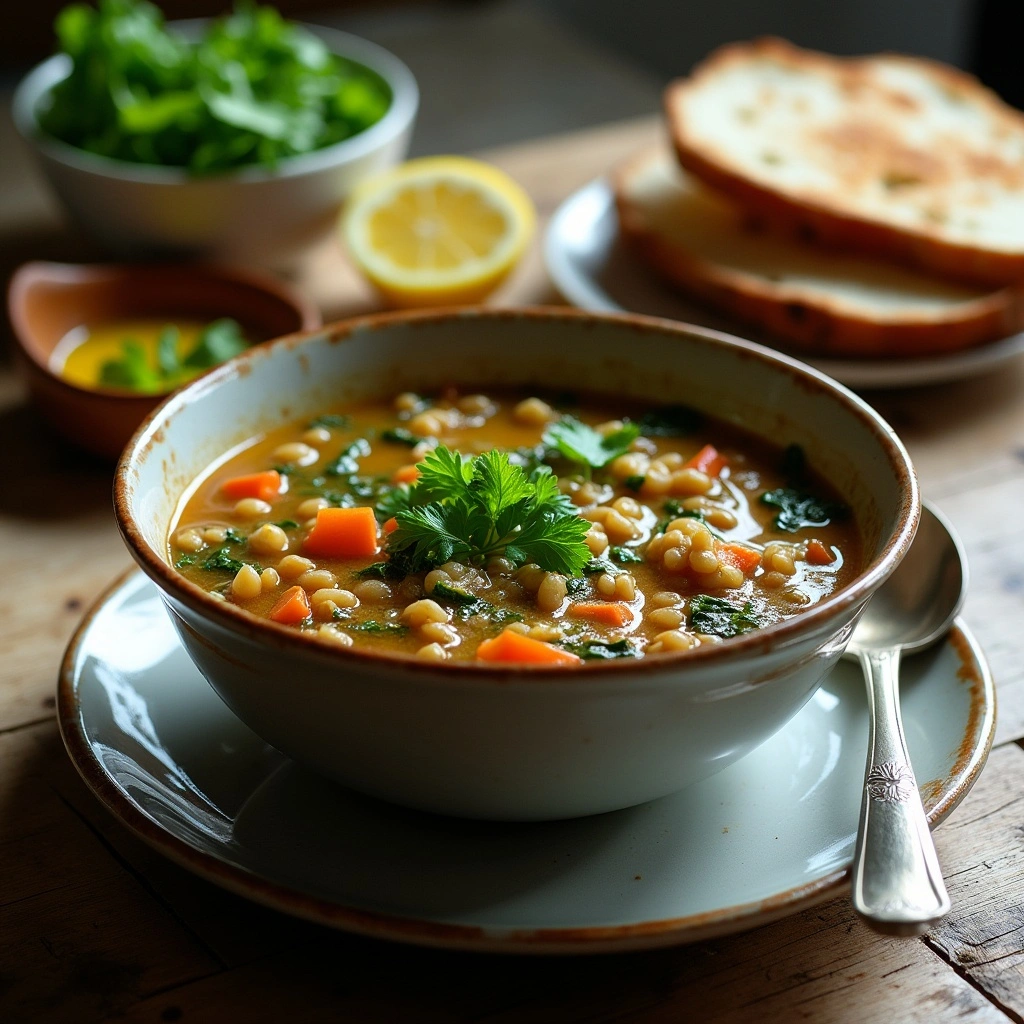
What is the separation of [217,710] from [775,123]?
3.32 m

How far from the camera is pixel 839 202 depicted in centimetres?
406

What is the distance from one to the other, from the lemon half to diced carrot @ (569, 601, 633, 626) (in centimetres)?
193

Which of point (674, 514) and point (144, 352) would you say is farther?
point (144, 352)

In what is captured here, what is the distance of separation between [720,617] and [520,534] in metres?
0.36

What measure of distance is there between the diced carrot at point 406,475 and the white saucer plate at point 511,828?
0.56m

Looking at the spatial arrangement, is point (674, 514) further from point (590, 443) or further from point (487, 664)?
point (487, 664)

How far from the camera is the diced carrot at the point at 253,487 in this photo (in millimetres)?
2488

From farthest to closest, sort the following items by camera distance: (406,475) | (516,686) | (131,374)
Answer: (131,374) → (406,475) → (516,686)

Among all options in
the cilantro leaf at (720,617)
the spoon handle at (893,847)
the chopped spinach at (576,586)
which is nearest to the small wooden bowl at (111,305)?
the chopped spinach at (576,586)

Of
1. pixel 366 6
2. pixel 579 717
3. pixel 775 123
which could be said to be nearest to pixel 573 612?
pixel 579 717

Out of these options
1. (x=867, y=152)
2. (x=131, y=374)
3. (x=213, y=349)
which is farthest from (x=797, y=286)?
(x=131, y=374)

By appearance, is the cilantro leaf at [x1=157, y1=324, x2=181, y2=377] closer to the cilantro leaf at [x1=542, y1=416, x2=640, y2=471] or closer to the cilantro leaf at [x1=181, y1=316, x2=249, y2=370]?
the cilantro leaf at [x1=181, y1=316, x2=249, y2=370]

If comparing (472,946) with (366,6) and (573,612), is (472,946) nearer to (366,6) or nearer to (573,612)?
(573,612)

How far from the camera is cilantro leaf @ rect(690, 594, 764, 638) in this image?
2.08 metres
